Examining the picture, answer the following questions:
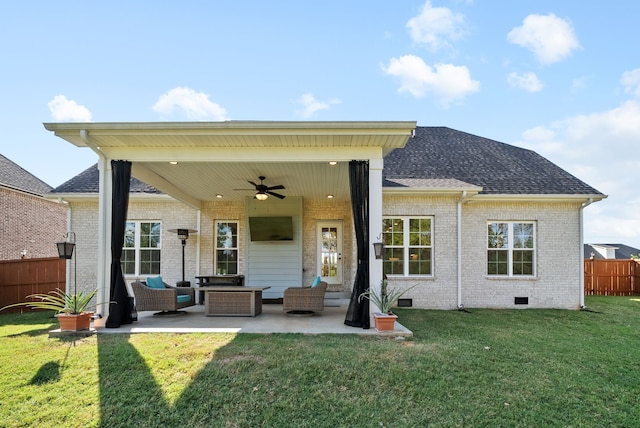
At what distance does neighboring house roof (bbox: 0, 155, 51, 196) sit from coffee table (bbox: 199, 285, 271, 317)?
1124cm

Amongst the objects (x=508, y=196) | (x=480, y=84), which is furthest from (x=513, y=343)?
(x=480, y=84)

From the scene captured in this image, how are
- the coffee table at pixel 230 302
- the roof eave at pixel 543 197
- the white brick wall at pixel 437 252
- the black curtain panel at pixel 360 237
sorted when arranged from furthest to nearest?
the white brick wall at pixel 437 252 → the roof eave at pixel 543 197 → the coffee table at pixel 230 302 → the black curtain panel at pixel 360 237

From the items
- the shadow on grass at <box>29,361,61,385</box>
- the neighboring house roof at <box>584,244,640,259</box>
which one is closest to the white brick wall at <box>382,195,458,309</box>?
the shadow on grass at <box>29,361,61,385</box>

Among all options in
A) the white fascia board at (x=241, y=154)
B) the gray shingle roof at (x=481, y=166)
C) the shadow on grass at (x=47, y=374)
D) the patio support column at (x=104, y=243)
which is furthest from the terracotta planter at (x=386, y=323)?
the gray shingle roof at (x=481, y=166)

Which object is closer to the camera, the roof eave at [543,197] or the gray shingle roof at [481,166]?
the roof eave at [543,197]

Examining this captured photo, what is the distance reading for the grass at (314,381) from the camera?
3.80m

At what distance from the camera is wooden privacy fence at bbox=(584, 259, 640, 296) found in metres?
14.0

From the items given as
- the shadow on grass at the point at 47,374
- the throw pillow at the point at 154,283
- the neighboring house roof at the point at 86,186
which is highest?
the neighboring house roof at the point at 86,186

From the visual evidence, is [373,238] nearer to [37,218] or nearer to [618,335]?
[618,335]

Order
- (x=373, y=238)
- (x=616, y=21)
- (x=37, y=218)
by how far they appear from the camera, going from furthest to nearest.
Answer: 1. (x=37, y=218)
2. (x=616, y=21)
3. (x=373, y=238)

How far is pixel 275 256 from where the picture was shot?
11.2 m

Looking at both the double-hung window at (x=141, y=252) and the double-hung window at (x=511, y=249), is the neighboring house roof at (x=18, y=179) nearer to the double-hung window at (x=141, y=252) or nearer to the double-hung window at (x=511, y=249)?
the double-hung window at (x=141, y=252)

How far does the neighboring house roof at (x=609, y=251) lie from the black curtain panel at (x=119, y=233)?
92.0 feet

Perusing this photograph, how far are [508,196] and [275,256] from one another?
22.0 ft
